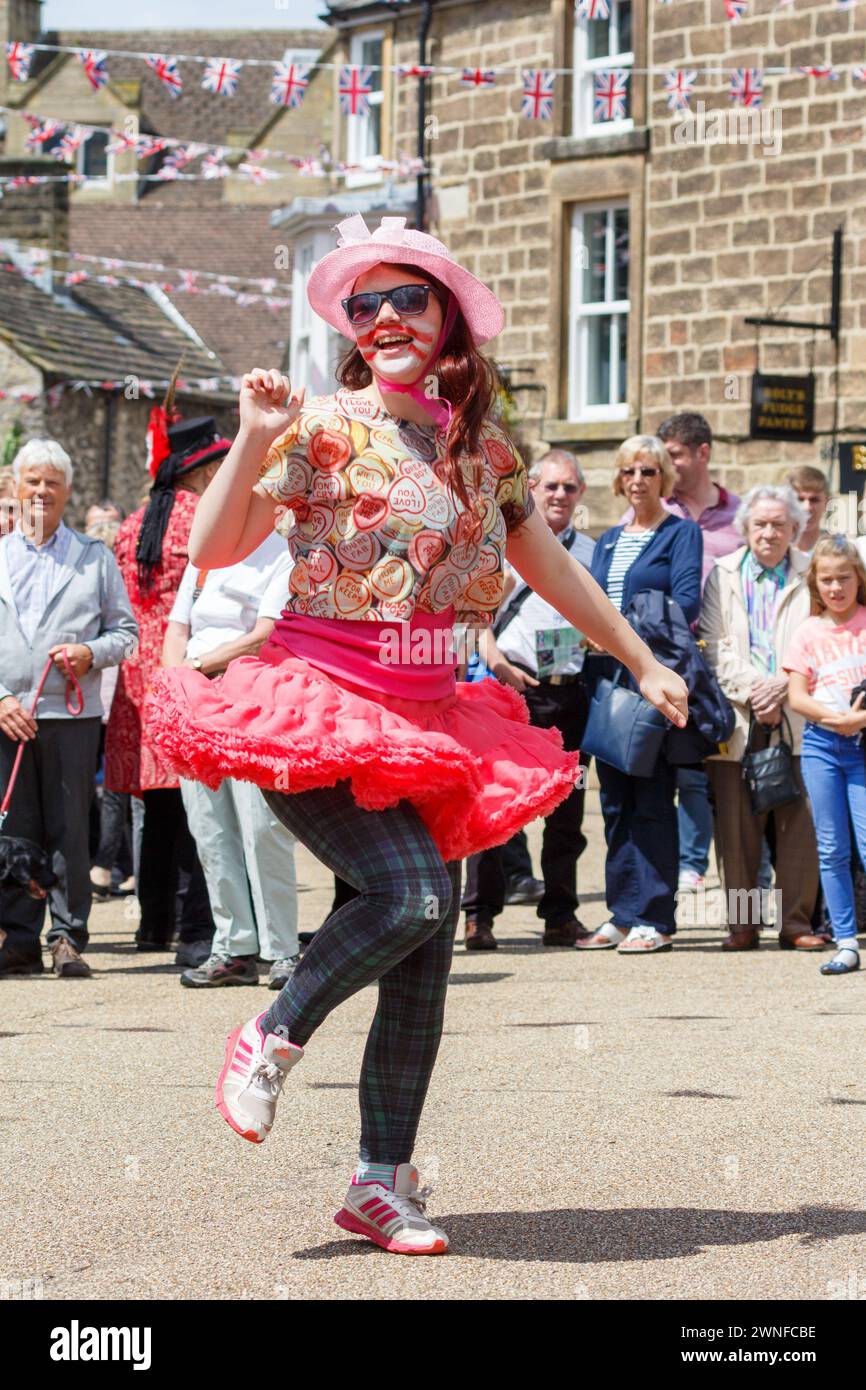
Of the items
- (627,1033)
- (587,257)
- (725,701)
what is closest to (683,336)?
(587,257)

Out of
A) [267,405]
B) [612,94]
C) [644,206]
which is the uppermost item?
[612,94]

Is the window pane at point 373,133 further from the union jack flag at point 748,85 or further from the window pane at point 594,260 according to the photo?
the union jack flag at point 748,85

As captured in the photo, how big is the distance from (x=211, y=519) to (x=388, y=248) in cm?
68

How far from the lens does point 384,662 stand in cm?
414

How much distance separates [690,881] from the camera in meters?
10.7

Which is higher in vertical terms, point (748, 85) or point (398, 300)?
point (748, 85)

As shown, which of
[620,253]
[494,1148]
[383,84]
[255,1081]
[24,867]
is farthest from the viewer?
[383,84]

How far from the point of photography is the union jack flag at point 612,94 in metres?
19.3

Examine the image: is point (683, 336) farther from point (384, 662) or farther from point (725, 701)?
point (384, 662)

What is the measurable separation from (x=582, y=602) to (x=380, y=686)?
0.60 metres

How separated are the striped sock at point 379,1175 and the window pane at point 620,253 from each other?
16.6 meters

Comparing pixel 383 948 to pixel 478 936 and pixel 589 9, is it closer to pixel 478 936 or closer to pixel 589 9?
pixel 478 936

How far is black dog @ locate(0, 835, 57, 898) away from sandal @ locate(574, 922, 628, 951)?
233cm

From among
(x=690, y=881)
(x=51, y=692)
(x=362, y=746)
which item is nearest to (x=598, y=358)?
(x=690, y=881)
